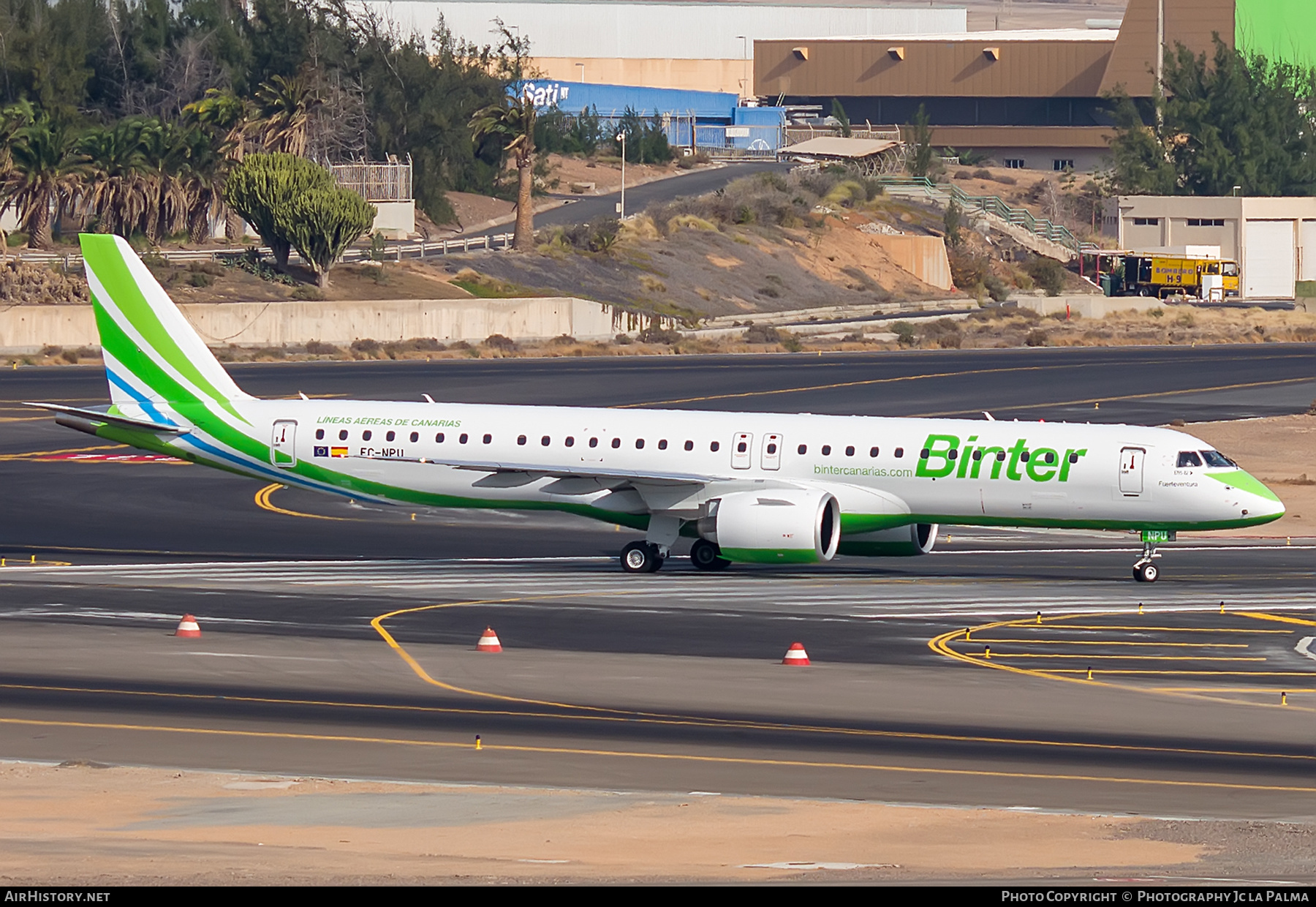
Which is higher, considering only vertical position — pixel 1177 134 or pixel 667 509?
pixel 1177 134

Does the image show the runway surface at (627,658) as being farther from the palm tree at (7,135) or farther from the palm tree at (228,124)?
the palm tree at (228,124)

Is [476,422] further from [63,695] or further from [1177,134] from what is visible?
[1177,134]

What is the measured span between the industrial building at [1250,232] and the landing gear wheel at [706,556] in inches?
5025

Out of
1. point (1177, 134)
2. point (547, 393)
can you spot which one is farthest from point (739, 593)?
point (1177, 134)

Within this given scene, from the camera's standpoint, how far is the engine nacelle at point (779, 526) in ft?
138

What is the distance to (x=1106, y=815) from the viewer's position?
21.7 m

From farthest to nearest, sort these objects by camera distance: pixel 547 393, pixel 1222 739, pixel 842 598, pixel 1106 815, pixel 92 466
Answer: pixel 547 393
pixel 92 466
pixel 842 598
pixel 1222 739
pixel 1106 815

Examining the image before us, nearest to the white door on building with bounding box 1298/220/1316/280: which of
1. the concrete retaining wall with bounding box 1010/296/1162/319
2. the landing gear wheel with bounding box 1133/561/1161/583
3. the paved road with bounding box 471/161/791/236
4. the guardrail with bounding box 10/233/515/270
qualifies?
the concrete retaining wall with bounding box 1010/296/1162/319

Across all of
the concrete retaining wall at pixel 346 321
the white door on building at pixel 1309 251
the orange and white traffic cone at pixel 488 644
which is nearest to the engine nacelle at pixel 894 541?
the orange and white traffic cone at pixel 488 644

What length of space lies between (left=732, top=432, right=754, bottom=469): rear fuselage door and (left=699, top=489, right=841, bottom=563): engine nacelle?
3.55 ft

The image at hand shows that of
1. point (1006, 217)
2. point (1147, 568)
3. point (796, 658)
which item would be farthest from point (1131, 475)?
point (1006, 217)

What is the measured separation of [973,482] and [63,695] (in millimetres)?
20707

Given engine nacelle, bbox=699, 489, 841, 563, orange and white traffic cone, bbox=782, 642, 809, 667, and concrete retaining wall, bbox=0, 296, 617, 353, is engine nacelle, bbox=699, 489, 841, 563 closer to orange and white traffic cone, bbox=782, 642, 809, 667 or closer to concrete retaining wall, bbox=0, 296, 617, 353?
orange and white traffic cone, bbox=782, 642, 809, 667

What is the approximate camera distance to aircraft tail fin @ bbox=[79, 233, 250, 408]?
153 ft
